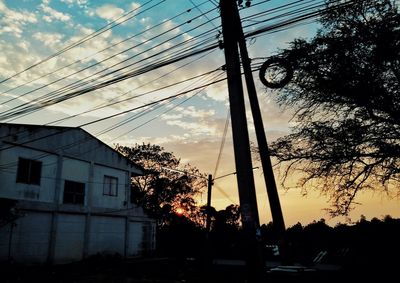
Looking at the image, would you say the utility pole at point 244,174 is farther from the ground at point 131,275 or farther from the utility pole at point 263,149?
the ground at point 131,275

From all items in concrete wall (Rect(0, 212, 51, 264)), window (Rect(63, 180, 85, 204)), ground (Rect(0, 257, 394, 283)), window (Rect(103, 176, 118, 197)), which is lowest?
ground (Rect(0, 257, 394, 283))

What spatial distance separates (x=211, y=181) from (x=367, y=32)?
18504mm

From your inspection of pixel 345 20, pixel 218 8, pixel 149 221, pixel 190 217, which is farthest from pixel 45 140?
pixel 190 217

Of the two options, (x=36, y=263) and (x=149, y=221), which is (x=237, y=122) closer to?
(x=36, y=263)

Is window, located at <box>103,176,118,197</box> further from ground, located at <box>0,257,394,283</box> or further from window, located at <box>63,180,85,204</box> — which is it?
ground, located at <box>0,257,394,283</box>

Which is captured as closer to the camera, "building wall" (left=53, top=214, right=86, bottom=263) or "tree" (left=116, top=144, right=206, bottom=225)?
"building wall" (left=53, top=214, right=86, bottom=263)

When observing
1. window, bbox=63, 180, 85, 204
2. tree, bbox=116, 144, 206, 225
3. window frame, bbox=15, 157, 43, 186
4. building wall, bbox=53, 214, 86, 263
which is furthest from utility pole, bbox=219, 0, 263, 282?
tree, bbox=116, 144, 206, 225

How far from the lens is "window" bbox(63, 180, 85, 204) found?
25.2 meters

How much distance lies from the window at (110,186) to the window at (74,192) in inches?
89.4

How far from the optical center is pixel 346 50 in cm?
1237

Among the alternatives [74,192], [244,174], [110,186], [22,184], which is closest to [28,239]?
[22,184]

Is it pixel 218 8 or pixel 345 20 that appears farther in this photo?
pixel 345 20

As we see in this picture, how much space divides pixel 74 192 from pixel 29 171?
3.62 m

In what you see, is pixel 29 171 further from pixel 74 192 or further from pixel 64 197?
pixel 74 192
